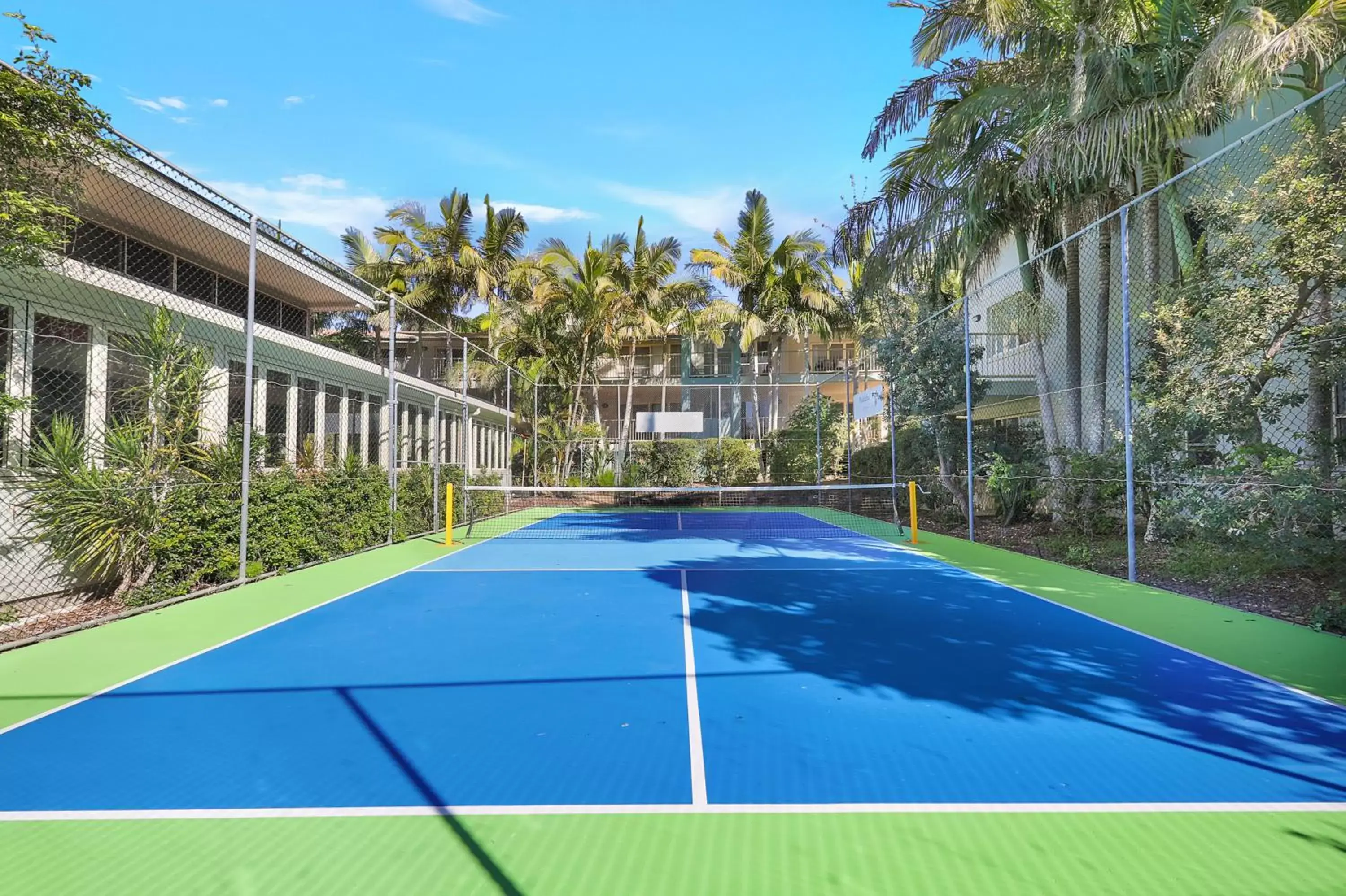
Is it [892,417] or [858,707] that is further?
[892,417]

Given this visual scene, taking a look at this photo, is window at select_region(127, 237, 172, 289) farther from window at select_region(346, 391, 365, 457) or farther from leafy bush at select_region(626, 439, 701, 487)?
leafy bush at select_region(626, 439, 701, 487)

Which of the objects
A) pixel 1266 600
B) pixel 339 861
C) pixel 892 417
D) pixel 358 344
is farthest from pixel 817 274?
pixel 339 861

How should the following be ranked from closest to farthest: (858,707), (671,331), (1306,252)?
(858,707), (1306,252), (671,331)

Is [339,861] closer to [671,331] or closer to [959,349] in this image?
[959,349]

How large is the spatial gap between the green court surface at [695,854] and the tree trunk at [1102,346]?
10237mm

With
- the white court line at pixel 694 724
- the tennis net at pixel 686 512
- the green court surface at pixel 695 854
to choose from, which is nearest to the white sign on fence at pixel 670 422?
the tennis net at pixel 686 512

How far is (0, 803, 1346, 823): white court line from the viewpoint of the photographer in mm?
2947

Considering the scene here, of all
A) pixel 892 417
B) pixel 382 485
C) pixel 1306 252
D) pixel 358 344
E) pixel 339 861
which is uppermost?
pixel 358 344

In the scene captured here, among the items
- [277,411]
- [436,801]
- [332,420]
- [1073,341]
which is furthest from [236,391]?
[1073,341]

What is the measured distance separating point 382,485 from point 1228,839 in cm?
1151

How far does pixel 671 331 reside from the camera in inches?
1139

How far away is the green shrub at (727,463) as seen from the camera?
A: 23.8 meters

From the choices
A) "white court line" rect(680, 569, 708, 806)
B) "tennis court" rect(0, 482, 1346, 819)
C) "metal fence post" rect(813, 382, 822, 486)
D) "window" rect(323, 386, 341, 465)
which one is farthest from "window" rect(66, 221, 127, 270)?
"metal fence post" rect(813, 382, 822, 486)

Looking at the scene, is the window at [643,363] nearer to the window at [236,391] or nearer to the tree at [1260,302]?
the window at [236,391]
